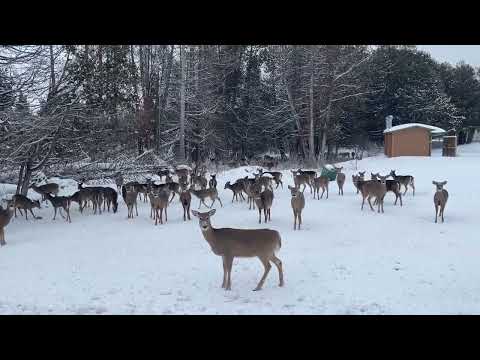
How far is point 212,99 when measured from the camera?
35.4m

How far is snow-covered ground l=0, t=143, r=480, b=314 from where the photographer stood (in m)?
6.63

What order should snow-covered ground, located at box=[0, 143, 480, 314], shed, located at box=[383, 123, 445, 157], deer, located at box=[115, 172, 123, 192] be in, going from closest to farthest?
snow-covered ground, located at box=[0, 143, 480, 314] < deer, located at box=[115, 172, 123, 192] < shed, located at box=[383, 123, 445, 157]

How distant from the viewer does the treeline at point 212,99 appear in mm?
15094

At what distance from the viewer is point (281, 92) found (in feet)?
128

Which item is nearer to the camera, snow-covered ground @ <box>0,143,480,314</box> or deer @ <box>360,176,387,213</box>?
snow-covered ground @ <box>0,143,480,314</box>

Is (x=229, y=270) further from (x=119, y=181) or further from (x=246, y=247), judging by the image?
(x=119, y=181)

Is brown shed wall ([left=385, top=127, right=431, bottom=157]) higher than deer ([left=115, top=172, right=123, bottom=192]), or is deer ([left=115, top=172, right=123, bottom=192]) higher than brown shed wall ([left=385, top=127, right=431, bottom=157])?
brown shed wall ([left=385, top=127, right=431, bottom=157])

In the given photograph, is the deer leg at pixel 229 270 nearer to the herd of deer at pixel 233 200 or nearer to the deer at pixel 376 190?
the herd of deer at pixel 233 200

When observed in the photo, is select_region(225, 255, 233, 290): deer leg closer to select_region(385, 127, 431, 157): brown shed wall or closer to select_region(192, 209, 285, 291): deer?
select_region(192, 209, 285, 291): deer

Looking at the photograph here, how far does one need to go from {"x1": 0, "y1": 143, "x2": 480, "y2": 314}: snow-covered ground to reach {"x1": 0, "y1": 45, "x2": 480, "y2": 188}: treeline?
4.03 metres

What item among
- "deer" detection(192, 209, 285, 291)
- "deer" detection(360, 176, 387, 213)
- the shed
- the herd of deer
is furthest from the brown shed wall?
"deer" detection(192, 209, 285, 291)

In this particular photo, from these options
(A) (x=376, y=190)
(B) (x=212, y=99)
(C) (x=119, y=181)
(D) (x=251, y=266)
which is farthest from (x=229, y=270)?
(B) (x=212, y=99)

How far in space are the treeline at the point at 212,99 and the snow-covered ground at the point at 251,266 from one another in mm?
4028

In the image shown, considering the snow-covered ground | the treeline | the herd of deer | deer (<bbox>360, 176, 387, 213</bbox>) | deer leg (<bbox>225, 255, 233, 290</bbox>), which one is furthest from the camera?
the treeline
